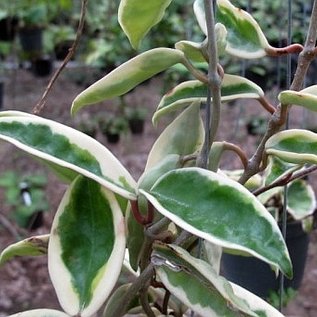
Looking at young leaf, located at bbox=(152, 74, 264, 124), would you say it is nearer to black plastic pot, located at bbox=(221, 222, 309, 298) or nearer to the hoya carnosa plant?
the hoya carnosa plant

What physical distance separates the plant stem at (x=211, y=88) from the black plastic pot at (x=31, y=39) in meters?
4.27

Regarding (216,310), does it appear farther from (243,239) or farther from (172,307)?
(172,307)

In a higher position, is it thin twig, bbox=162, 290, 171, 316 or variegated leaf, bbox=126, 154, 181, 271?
variegated leaf, bbox=126, 154, 181, 271

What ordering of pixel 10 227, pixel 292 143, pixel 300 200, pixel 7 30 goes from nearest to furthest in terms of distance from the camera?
1. pixel 292 143
2. pixel 300 200
3. pixel 10 227
4. pixel 7 30

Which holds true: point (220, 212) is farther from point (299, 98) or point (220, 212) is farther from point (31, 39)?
point (31, 39)

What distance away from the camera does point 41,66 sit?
4.96m

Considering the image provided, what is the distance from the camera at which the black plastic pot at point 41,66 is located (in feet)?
16.2

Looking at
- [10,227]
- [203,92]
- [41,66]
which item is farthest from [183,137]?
[41,66]

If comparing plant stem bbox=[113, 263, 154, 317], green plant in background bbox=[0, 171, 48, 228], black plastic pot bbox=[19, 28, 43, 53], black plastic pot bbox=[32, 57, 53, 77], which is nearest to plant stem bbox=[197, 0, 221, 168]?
plant stem bbox=[113, 263, 154, 317]

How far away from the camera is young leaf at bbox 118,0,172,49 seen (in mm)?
628

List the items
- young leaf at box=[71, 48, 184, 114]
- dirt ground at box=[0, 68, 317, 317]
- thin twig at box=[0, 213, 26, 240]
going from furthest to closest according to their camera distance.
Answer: thin twig at box=[0, 213, 26, 240] < dirt ground at box=[0, 68, 317, 317] < young leaf at box=[71, 48, 184, 114]

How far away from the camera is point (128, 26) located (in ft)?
2.15

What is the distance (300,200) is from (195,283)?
1.00m

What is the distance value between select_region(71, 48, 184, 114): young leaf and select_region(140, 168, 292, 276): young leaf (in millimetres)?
106
